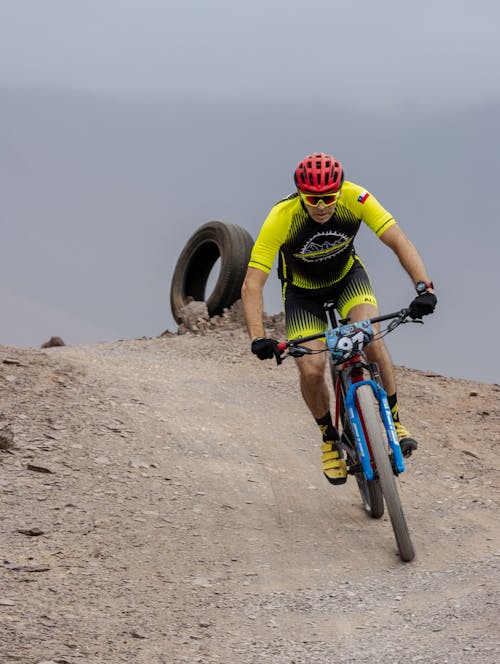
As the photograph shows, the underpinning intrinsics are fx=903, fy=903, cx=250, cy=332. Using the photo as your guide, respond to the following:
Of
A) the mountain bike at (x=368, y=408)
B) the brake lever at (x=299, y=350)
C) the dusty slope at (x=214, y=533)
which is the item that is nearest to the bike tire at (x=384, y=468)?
the mountain bike at (x=368, y=408)

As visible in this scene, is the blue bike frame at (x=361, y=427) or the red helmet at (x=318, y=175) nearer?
the blue bike frame at (x=361, y=427)

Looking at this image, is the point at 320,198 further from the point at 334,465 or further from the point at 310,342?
the point at 334,465

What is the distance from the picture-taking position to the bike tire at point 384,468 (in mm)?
6703

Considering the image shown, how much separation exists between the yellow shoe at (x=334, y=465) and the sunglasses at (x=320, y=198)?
6.94 feet

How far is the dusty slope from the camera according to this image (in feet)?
17.9

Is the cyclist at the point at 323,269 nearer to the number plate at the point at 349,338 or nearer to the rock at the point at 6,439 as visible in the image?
the number plate at the point at 349,338

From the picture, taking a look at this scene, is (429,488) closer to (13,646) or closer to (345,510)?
(345,510)

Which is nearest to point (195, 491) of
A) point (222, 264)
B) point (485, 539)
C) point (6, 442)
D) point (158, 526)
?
point (158, 526)

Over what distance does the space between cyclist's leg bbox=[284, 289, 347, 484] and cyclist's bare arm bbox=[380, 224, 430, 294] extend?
814 millimetres

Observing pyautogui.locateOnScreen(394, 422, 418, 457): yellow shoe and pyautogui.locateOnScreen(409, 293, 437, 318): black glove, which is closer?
pyautogui.locateOnScreen(409, 293, 437, 318): black glove

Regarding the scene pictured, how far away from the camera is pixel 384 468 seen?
265 inches

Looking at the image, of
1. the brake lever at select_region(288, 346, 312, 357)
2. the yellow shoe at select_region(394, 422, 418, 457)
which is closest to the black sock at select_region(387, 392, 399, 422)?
the yellow shoe at select_region(394, 422, 418, 457)

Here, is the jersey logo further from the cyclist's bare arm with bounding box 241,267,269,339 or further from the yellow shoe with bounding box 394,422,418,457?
the yellow shoe with bounding box 394,422,418,457

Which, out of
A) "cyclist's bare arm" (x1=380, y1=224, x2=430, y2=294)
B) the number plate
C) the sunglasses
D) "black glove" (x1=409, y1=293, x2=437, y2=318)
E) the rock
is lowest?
the number plate
